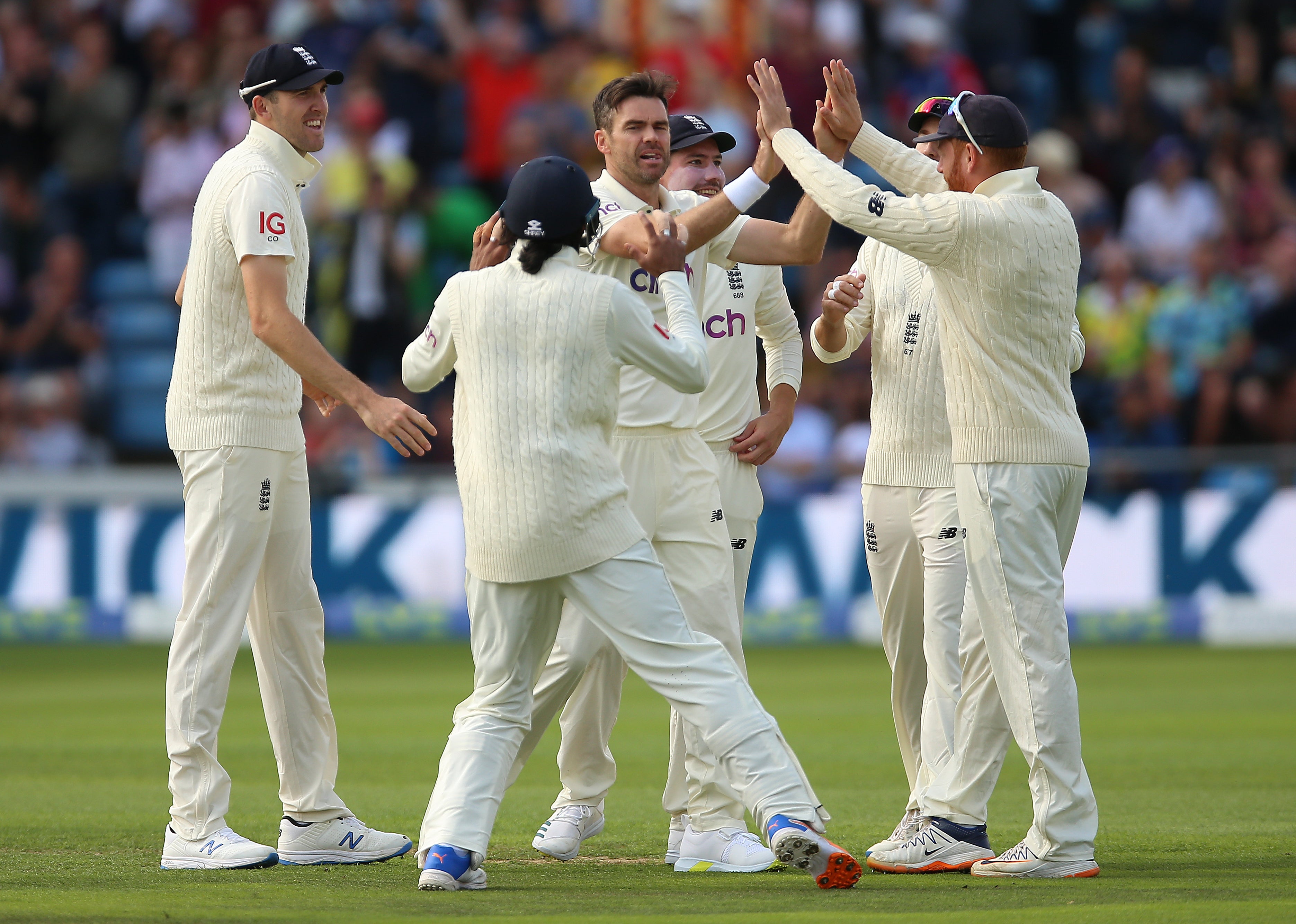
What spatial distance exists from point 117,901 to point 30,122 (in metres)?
16.3

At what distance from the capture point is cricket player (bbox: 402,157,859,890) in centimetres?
573

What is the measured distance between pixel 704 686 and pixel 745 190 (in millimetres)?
1853

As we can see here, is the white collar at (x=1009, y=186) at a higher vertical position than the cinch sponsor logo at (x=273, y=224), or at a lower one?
higher

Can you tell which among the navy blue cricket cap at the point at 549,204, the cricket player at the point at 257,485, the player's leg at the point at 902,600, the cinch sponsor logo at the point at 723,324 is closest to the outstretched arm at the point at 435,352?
the cricket player at the point at 257,485

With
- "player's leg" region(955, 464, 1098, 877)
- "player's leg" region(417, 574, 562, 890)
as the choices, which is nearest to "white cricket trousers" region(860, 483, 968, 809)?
"player's leg" region(955, 464, 1098, 877)

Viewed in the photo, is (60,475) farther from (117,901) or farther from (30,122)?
(117,901)

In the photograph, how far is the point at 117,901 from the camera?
5465mm

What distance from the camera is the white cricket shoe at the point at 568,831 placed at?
6.68m

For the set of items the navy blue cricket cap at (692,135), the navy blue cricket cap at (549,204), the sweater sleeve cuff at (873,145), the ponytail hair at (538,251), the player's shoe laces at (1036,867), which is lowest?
the player's shoe laces at (1036,867)

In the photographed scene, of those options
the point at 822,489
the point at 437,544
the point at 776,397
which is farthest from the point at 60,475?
the point at 776,397

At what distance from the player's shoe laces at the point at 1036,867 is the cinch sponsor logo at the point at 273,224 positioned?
11.2 feet

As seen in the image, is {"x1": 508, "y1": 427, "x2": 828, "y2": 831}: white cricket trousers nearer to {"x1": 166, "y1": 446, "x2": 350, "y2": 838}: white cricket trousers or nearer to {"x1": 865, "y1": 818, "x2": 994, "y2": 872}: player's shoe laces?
{"x1": 865, "y1": 818, "x2": 994, "y2": 872}: player's shoe laces

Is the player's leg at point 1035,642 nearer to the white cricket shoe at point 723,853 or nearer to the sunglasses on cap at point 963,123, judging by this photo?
the white cricket shoe at point 723,853

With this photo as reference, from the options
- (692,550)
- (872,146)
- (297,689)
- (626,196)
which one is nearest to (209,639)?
(297,689)
